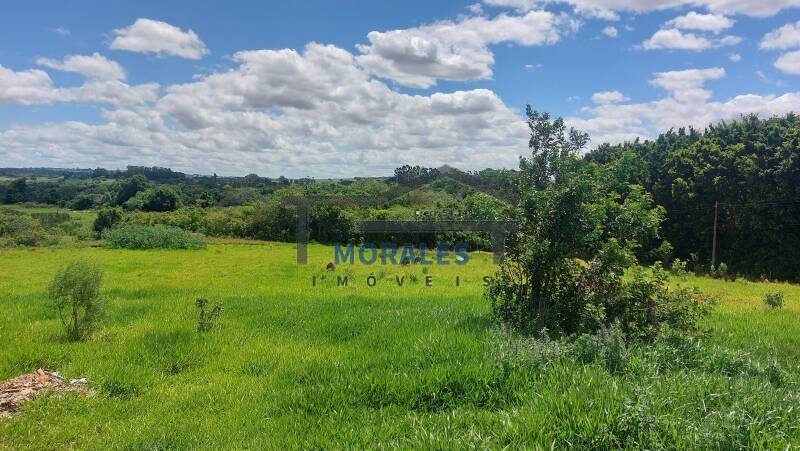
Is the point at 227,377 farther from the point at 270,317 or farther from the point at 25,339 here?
the point at 25,339

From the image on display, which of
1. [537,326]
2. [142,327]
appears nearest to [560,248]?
[537,326]

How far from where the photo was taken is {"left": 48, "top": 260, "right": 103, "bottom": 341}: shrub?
27.1ft

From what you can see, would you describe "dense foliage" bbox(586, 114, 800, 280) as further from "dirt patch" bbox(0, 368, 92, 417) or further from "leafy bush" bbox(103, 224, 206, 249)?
"leafy bush" bbox(103, 224, 206, 249)

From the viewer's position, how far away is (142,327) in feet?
30.5

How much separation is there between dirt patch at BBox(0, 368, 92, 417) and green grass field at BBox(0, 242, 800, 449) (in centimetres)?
18

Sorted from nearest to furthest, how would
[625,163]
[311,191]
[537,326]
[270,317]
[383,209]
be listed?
[537,326], [625,163], [270,317], [383,209], [311,191]

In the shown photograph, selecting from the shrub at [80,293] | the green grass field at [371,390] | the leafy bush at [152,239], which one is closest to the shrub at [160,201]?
the leafy bush at [152,239]

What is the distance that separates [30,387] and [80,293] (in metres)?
2.96

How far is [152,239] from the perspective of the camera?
43.2 metres

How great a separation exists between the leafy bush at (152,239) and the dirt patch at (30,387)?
3995 cm

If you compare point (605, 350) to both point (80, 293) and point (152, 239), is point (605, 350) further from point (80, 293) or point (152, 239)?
point (152, 239)

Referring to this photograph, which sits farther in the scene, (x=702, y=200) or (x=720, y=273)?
(x=702, y=200)

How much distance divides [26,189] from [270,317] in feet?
368

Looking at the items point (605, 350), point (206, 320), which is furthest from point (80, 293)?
point (605, 350)
